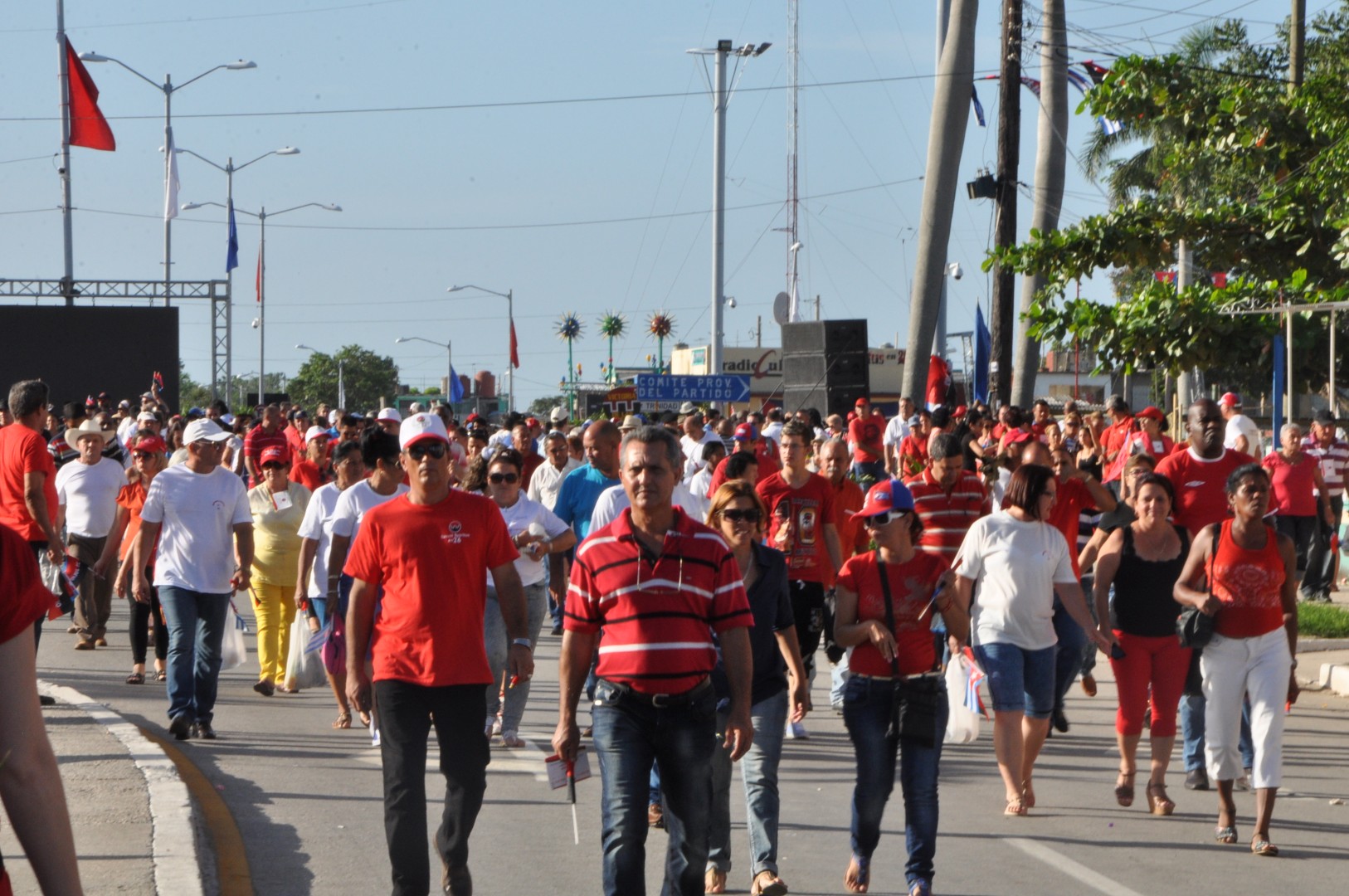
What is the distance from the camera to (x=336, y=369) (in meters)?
127

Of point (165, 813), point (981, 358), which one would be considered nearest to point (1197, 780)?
point (165, 813)

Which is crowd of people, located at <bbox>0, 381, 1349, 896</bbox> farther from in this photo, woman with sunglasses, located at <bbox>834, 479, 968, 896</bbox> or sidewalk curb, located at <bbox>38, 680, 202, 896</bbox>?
sidewalk curb, located at <bbox>38, 680, 202, 896</bbox>

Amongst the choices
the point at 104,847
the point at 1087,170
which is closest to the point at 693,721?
the point at 104,847

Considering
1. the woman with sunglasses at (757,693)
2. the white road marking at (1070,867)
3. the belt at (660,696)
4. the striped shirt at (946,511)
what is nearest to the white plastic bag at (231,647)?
the striped shirt at (946,511)

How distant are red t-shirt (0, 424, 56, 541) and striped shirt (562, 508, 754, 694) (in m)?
5.97

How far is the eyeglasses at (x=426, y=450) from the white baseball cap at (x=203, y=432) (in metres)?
3.99

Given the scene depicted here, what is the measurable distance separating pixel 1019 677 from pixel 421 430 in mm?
3464

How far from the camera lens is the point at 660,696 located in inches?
219

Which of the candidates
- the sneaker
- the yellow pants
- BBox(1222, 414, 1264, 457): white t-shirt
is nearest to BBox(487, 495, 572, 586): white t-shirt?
the yellow pants

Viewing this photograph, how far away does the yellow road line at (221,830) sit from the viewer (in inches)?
265

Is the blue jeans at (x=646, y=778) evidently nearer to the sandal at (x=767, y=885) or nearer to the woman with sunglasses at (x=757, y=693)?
the sandal at (x=767, y=885)

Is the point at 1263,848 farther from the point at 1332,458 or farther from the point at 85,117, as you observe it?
the point at 85,117

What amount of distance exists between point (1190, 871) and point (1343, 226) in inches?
212

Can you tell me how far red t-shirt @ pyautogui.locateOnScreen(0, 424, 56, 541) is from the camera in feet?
34.4
